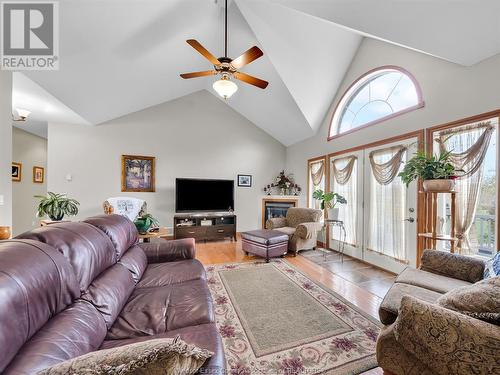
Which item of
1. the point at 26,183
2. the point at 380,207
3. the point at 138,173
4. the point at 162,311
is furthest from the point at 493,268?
the point at 26,183

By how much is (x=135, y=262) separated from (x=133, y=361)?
60.3 inches

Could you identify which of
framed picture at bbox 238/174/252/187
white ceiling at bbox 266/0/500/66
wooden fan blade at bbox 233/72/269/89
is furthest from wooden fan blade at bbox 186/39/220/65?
framed picture at bbox 238/174/252/187

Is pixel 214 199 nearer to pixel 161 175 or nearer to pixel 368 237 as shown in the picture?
pixel 161 175

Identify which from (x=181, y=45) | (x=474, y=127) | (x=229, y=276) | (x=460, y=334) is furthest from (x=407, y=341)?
(x=181, y=45)

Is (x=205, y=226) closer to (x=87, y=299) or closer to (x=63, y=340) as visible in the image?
(x=87, y=299)

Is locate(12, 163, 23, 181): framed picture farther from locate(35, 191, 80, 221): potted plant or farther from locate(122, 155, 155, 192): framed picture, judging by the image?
locate(35, 191, 80, 221): potted plant

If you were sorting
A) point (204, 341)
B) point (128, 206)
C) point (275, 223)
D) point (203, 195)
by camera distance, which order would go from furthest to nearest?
point (203, 195), point (275, 223), point (128, 206), point (204, 341)

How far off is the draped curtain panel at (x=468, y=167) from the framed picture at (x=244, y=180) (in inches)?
165

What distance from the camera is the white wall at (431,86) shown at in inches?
86.5

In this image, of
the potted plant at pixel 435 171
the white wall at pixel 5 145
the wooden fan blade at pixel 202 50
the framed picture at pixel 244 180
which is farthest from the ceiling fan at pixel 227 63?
the framed picture at pixel 244 180

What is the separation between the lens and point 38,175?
208 inches

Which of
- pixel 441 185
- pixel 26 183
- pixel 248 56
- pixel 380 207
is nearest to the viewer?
pixel 441 185

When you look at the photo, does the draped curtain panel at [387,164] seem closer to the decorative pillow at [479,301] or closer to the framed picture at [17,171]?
the decorative pillow at [479,301]

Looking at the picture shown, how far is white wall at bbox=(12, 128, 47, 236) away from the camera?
4848 millimetres
